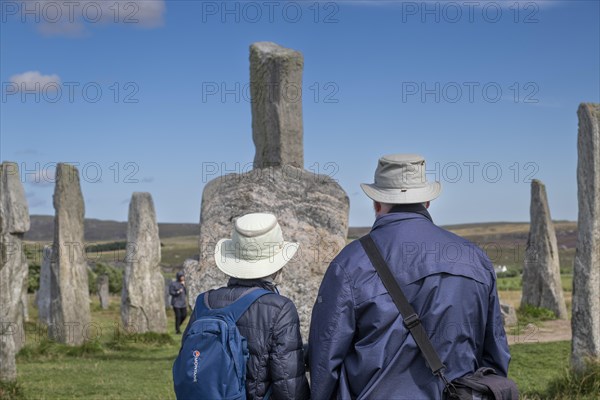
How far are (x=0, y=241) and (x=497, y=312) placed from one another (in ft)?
28.4

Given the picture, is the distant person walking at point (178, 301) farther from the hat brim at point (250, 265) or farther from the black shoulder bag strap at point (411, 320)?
the black shoulder bag strap at point (411, 320)

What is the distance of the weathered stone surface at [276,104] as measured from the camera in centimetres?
859

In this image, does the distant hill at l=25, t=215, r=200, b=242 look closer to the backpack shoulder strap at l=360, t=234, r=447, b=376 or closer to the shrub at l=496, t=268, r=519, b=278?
the shrub at l=496, t=268, r=519, b=278

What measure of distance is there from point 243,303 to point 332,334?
550 mm

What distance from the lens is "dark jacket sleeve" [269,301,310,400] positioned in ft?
13.7

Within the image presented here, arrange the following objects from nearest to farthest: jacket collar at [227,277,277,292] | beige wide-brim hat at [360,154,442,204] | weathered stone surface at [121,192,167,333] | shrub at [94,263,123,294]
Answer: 1. beige wide-brim hat at [360,154,442,204]
2. jacket collar at [227,277,277,292]
3. weathered stone surface at [121,192,167,333]
4. shrub at [94,263,123,294]

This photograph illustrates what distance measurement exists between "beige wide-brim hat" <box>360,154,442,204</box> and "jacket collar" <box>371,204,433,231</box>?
0.11 feet

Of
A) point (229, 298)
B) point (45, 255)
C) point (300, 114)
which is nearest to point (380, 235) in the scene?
point (229, 298)

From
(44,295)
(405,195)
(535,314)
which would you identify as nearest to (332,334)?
(405,195)

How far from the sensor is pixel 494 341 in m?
4.33

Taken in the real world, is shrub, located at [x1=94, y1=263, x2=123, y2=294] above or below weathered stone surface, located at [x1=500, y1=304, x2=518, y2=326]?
below

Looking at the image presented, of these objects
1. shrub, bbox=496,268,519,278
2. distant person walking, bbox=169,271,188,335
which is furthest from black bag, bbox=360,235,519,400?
shrub, bbox=496,268,519,278

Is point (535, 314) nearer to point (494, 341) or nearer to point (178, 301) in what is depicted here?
point (178, 301)

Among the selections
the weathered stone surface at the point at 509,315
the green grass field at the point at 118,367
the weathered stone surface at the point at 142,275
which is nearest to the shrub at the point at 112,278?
the weathered stone surface at the point at 142,275
